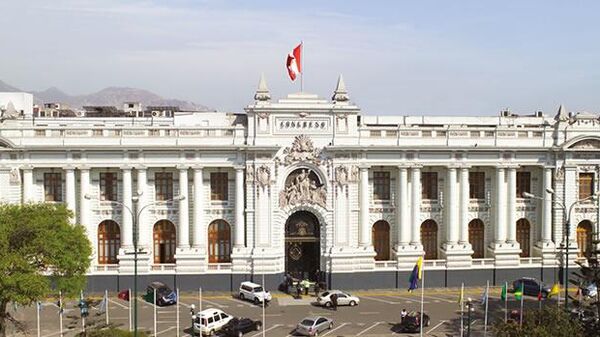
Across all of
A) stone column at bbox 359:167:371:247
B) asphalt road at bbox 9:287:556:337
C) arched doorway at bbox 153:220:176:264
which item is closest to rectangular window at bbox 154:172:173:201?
arched doorway at bbox 153:220:176:264

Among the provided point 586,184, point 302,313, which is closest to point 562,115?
point 586,184

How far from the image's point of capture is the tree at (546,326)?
108 feet

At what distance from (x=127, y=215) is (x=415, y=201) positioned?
2420cm

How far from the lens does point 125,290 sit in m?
59.2

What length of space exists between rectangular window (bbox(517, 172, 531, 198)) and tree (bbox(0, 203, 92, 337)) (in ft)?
123

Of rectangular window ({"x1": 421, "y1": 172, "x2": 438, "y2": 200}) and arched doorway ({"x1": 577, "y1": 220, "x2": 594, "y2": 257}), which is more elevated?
rectangular window ({"x1": 421, "y1": 172, "x2": 438, "y2": 200})

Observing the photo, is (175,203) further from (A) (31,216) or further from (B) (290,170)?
(A) (31,216)

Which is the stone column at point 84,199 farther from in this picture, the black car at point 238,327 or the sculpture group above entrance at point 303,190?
the black car at point 238,327

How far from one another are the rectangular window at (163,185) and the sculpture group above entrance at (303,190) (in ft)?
30.8

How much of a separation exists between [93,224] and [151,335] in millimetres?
16277

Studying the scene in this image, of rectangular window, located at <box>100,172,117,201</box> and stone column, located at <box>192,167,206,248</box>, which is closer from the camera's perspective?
stone column, located at <box>192,167,206,248</box>

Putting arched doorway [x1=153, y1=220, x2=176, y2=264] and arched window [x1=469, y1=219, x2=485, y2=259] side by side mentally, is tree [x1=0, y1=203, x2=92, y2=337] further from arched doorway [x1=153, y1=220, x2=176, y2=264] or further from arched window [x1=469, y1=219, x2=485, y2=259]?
arched window [x1=469, y1=219, x2=485, y2=259]

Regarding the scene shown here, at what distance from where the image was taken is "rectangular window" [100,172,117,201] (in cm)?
6066

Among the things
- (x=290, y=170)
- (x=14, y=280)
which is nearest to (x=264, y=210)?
(x=290, y=170)
